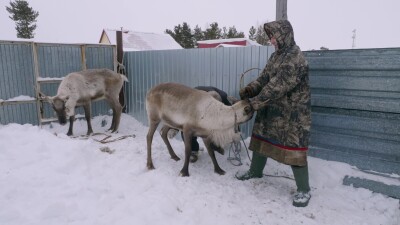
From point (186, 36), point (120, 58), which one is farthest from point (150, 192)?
point (186, 36)

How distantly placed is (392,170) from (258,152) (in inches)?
61.9

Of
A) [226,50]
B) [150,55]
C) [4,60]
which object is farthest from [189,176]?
[4,60]

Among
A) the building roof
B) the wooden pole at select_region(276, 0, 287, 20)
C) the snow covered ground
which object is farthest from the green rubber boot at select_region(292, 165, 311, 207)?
the building roof

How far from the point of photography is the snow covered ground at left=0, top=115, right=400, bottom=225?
2996 mm

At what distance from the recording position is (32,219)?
2.77 meters

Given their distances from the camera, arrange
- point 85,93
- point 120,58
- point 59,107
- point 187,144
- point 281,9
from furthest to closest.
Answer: point 120,58 → point 85,93 → point 59,107 → point 281,9 → point 187,144

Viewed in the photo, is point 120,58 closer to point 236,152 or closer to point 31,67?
point 31,67

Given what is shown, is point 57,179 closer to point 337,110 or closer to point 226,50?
point 226,50

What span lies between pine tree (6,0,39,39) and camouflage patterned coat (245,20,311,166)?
32.5 meters

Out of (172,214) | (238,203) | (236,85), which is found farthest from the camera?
(236,85)

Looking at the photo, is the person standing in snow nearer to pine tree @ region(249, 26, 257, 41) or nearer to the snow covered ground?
the snow covered ground

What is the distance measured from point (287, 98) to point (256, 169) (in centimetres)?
109

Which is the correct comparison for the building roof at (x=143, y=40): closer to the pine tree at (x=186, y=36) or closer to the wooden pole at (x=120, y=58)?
the pine tree at (x=186, y=36)

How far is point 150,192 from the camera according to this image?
3531 millimetres
